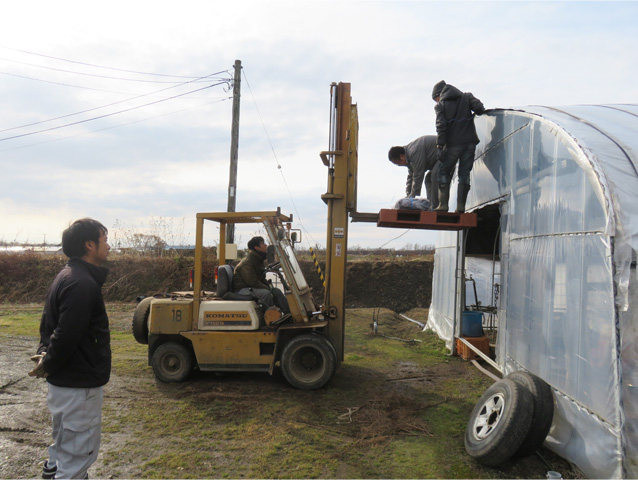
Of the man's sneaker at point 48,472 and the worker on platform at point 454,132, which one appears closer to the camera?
the man's sneaker at point 48,472

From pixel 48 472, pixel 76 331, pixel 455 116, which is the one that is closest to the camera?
pixel 76 331

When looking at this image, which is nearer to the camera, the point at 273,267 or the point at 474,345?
the point at 273,267

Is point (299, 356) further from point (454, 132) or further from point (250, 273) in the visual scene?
point (454, 132)

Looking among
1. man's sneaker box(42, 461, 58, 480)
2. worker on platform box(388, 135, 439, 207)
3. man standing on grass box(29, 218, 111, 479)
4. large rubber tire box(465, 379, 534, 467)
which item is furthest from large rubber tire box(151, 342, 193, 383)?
worker on platform box(388, 135, 439, 207)

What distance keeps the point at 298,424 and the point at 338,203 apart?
10.8ft

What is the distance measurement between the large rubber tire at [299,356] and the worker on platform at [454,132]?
2966 mm

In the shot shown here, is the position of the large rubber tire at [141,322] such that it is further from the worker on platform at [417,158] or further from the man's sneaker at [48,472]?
the worker on platform at [417,158]

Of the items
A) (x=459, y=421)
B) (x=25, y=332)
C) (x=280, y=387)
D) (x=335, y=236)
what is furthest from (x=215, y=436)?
(x=25, y=332)

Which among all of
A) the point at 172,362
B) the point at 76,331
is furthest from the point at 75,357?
the point at 172,362

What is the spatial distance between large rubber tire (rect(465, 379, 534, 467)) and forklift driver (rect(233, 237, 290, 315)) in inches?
122

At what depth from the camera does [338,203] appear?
691cm

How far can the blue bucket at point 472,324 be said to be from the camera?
8.55m

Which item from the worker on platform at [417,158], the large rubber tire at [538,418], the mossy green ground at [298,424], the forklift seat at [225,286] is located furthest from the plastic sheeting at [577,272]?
the forklift seat at [225,286]

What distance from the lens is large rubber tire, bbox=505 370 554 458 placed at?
4.23 metres
